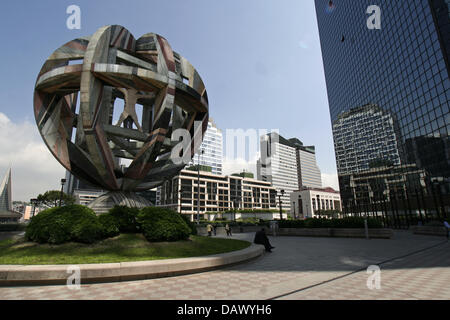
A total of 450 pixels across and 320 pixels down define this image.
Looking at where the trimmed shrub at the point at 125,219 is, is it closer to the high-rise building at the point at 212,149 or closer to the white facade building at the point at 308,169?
the high-rise building at the point at 212,149

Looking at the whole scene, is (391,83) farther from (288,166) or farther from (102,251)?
(288,166)

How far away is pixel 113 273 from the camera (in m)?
6.20

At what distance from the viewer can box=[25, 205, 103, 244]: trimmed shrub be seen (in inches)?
356

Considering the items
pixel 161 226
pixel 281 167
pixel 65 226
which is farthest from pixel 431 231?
pixel 281 167

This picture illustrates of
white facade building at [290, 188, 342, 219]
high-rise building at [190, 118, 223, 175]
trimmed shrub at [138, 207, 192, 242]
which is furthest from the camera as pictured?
white facade building at [290, 188, 342, 219]

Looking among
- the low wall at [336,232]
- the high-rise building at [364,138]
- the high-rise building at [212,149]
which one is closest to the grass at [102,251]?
the low wall at [336,232]

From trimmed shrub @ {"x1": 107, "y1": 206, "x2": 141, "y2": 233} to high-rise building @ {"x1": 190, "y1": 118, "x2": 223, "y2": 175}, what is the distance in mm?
103546

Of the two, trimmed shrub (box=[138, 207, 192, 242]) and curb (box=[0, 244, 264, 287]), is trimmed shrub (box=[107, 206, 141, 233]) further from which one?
curb (box=[0, 244, 264, 287])

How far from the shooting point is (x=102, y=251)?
8.69 m

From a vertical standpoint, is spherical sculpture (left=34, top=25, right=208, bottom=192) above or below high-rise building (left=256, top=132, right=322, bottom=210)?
A: below

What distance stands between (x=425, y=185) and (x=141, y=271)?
50.9 m

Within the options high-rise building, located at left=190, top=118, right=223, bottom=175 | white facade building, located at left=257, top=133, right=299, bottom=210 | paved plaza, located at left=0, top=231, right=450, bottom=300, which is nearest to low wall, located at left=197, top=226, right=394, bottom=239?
paved plaza, located at left=0, top=231, right=450, bottom=300

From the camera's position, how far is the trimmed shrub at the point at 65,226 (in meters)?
9.04
